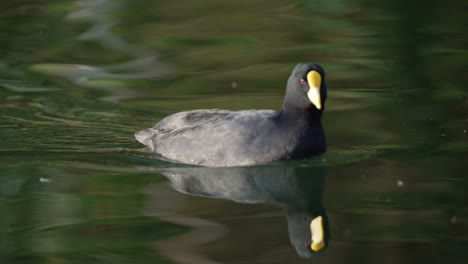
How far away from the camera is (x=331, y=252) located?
252 inches

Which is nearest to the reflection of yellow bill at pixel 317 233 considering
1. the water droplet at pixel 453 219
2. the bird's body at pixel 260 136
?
the water droplet at pixel 453 219

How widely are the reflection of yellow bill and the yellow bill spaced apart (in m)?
1.33

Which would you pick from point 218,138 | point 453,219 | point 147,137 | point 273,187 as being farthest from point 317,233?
point 147,137

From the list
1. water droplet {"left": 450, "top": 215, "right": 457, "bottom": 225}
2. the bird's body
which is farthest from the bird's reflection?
water droplet {"left": 450, "top": 215, "right": 457, "bottom": 225}

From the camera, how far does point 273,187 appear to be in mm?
7980

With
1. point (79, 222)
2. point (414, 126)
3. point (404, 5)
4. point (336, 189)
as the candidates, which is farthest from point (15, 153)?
point (404, 5)

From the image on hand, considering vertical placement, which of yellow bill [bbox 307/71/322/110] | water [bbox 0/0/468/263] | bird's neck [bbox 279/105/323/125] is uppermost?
yellow bill [bbox 307/71/322/110]

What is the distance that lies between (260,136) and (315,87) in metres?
0.57

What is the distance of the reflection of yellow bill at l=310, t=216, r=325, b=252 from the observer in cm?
654

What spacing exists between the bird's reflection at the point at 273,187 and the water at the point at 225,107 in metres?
0.02

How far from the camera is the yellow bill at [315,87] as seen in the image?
324 inches

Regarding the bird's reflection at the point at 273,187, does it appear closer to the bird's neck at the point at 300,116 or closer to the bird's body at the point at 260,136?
the bird's body at the point at 260,136

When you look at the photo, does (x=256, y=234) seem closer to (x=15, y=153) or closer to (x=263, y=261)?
(x=263, y=261)

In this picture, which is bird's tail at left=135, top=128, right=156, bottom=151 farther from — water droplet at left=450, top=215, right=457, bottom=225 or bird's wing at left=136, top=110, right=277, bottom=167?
water droplet at left=450, top=215, right=457, bottom=225
